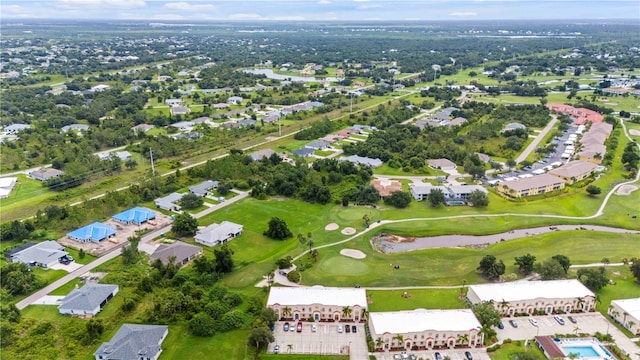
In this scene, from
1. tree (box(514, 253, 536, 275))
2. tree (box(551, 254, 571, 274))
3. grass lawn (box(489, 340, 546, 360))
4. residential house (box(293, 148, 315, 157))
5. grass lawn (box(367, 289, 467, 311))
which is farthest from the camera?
residential house (box(293, 148, 315, 157))

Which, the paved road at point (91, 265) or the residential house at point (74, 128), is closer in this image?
the paved road at point (91, 265)

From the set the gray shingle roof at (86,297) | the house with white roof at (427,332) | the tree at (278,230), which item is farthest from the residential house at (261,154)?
the house with white roof at (427,332)

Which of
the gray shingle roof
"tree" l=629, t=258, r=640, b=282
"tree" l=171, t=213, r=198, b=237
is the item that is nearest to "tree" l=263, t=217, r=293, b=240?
"tree" l=171, t=213, r=198, b=237

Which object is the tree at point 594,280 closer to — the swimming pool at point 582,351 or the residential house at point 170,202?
the swimming pool at point 582,351

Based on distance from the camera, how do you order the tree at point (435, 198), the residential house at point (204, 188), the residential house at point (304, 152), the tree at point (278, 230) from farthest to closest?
the residential house at point (304, 152), the residential house at point (204, 188), the tree at point (435, 198), the tree at point (278, 230)

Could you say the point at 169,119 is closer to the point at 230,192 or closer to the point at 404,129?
the point at 230,192

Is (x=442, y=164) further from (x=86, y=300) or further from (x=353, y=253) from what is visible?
(x=86, y=300)

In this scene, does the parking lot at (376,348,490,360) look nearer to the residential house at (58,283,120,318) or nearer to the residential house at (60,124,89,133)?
the residential house at (58,283,120,318)
